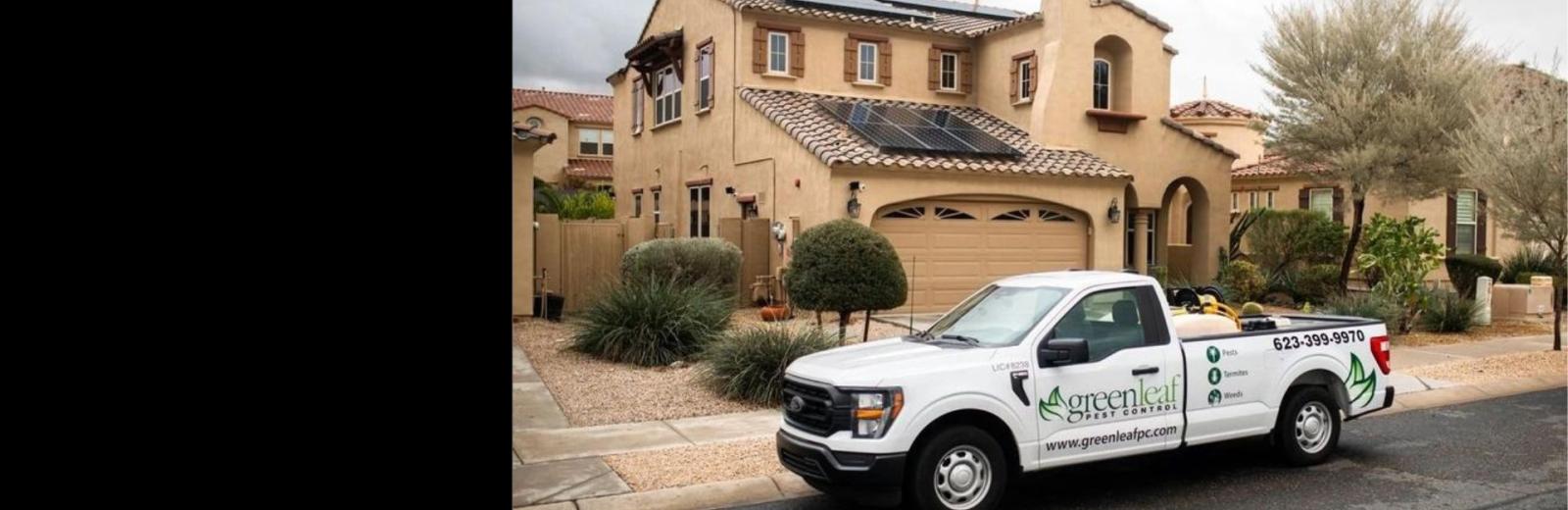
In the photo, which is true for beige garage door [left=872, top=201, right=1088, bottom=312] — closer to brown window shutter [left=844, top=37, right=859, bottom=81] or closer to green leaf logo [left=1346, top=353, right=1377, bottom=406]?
brown window shutter [left=844, top=37, right=859, bottom=81]

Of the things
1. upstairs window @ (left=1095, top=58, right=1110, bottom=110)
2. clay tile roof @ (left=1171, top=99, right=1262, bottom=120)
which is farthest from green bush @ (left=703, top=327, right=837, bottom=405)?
clay tile roof @ (left=1171, top=99, right=1262, bottom=120)

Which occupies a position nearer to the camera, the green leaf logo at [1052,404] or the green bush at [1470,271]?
the green leaf logo at [1052,404]

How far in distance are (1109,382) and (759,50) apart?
16.3 m

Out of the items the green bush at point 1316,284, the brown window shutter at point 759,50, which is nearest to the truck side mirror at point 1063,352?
the brown window shutter at point 759,50

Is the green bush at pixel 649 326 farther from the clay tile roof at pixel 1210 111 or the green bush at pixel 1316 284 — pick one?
the clay tile roof at pixel 1210 111

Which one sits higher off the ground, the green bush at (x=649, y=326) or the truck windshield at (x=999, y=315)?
the truck windshield at (x=999, y=315)

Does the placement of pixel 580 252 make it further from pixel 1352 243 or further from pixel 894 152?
pixel 1352 243

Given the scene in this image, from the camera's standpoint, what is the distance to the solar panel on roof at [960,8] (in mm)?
27062

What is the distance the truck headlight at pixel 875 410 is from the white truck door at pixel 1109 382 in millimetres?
1004

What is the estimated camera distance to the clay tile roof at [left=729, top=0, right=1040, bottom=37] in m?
22.2

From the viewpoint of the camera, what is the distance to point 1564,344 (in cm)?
1619

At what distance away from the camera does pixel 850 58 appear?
23.4 meters

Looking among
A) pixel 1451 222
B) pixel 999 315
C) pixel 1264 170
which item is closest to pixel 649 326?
pixel 999 315
